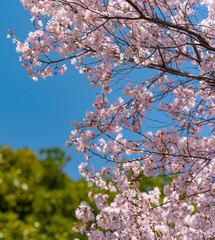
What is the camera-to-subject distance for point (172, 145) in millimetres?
3742

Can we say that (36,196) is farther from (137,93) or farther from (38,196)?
(137,93)

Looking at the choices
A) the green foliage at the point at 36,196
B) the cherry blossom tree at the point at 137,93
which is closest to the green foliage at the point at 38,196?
the green foliage at the point at 36,196

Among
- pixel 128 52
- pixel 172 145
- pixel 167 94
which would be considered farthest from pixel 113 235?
pixel 128 52

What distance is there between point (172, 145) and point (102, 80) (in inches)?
46.0

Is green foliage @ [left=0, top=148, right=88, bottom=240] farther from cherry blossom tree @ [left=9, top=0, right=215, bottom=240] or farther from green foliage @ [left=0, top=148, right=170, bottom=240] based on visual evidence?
cherry blossom tree @ [left=9, top=0, right=215, bottom=240]

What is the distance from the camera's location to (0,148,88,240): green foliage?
312 inches

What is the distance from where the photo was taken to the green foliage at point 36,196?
312 inches

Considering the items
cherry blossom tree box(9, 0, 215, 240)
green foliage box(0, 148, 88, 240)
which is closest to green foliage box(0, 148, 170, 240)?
green foliage box(0, 148, 88, 240)

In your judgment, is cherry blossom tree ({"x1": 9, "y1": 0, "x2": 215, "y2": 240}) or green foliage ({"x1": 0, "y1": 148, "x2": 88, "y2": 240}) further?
green foliage ({"x1": 0, "y1": 148, "x2": 88, "y2": 240})

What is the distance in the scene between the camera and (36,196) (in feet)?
29.9

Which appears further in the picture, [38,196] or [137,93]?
[38,196]

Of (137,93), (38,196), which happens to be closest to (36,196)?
(38,196)

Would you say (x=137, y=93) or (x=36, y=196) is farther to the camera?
(x=36, y=196)

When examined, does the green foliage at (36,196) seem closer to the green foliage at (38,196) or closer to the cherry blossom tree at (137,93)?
the green foliage at (38,196)
